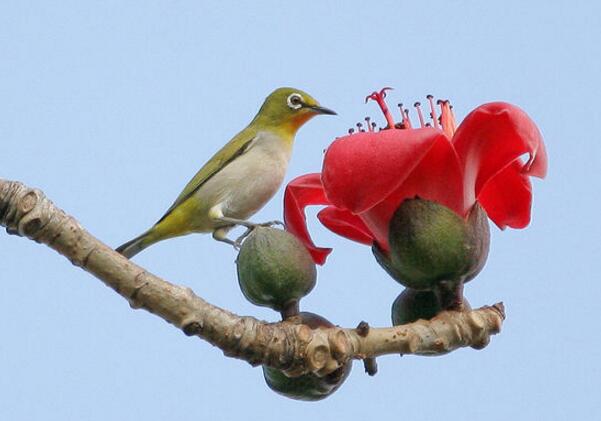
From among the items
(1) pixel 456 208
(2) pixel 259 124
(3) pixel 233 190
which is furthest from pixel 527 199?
(2) pixel 259 124

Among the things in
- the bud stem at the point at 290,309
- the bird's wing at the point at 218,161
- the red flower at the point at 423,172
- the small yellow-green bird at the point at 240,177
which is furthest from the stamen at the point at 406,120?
the bird's wing at the point at 218,161

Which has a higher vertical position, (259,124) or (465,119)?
(259,124)

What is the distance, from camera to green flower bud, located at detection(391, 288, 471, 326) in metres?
2.27

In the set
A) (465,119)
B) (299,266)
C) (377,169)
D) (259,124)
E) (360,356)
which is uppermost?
(259,124)

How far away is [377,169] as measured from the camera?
78.1 inches

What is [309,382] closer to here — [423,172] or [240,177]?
[423,172]

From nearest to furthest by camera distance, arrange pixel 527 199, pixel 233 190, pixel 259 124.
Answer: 1. pixel 527 199
2. pixel 233 190
3. pixel 259 124

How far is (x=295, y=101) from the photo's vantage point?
5770 mm

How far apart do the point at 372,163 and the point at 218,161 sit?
3.60 metres

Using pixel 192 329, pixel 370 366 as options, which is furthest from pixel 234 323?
pixel 370 366

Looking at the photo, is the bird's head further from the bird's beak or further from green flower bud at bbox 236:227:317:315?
green flower bud at bbox 236:227:317:315

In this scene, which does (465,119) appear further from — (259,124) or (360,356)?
(259,124)

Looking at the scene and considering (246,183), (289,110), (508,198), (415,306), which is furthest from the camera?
(289,110)

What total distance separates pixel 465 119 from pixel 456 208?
0.20m
